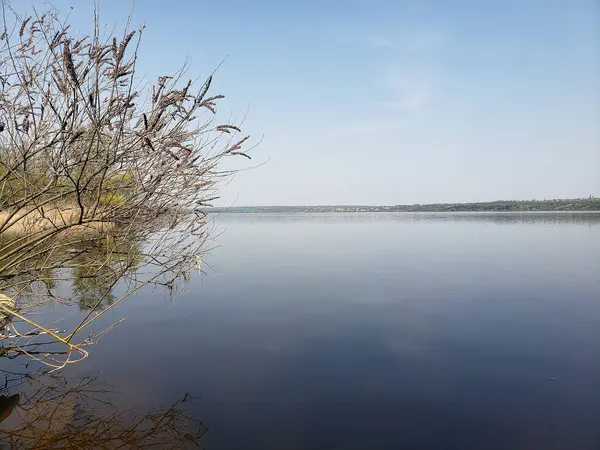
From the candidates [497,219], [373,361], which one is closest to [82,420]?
[373,361]

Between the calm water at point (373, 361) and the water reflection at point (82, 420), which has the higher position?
the water reflection at point (82, 420)

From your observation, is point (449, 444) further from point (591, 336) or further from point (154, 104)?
point (591, 336)

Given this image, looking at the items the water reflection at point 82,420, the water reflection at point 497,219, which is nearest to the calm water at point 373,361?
the water reflection at point 82,420

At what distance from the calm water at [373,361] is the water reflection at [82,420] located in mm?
306

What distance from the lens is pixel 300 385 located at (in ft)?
25.0

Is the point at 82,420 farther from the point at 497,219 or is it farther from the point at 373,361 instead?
the point at 497,219

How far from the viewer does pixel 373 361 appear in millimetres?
8727

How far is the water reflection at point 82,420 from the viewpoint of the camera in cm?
578

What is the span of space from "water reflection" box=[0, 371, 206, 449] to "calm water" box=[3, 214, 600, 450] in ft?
1.00

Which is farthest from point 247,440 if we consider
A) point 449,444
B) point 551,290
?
point 551,290

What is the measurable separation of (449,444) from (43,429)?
5706 mm

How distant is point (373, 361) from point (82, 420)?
5366 mm

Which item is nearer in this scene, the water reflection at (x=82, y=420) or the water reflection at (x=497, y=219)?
the water reflection at (x=82, y=420)

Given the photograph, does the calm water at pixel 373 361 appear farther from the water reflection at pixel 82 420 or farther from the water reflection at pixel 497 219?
the water reflection at pixel 497 219
